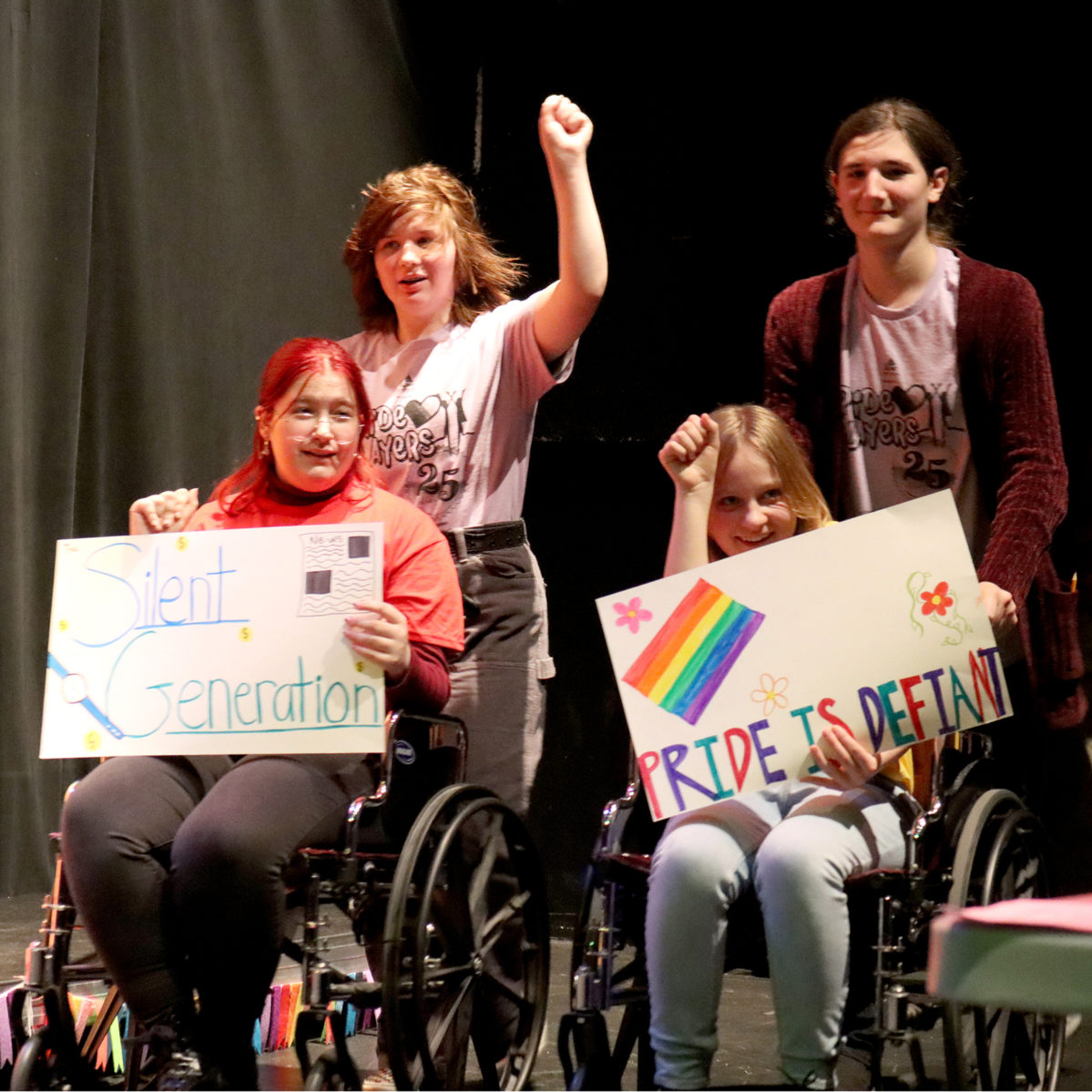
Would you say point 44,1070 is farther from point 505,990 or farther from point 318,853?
point 505,990

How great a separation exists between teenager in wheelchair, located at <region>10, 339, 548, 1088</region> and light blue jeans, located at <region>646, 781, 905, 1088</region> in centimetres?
29

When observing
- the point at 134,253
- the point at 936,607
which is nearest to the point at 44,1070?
the point at 936,607

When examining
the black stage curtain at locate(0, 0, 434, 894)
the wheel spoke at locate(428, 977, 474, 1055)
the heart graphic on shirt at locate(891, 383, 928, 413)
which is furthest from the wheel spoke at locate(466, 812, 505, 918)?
the black stage curtain at locate(0, 0, 434, 894)

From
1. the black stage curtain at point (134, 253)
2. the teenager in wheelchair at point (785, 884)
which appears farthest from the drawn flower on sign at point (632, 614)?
the black stage curtain at point (134, 253)

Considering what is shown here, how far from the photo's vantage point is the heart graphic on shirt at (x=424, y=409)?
2.46 metres

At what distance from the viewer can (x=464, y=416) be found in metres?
→ 2.45

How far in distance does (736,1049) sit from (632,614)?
40.2 inches

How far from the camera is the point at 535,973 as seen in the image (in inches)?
87.6

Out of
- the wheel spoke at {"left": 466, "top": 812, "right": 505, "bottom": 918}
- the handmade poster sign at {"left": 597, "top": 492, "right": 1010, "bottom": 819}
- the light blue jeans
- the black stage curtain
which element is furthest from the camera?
the black stage curtain

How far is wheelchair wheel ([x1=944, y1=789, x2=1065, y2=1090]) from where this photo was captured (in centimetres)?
186

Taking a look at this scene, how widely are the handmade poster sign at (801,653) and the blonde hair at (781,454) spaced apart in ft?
0.48

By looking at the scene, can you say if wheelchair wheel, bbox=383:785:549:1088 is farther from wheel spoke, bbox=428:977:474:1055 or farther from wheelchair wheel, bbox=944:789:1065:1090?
wheelchair wheel, bbox=944:789:1065:1090

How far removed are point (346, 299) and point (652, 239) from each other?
0.90m

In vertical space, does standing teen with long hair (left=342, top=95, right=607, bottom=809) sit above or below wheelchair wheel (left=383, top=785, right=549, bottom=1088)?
above
